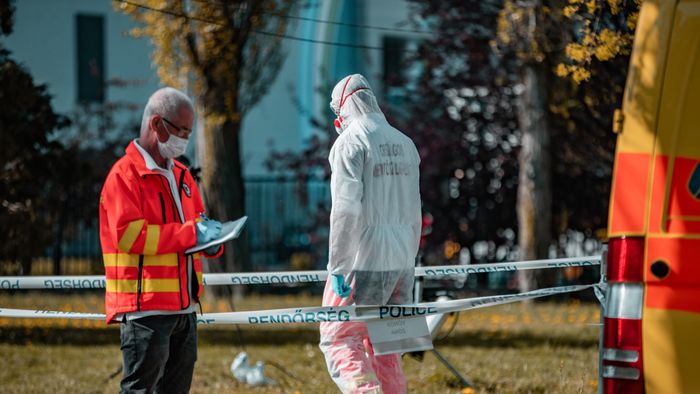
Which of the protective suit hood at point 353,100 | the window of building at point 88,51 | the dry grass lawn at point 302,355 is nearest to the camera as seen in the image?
the protective suit hood at point 353,100

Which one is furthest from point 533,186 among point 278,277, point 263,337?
point 278,277

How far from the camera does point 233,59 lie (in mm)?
14102

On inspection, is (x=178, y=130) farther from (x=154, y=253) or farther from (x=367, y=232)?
(x=367, y=232)

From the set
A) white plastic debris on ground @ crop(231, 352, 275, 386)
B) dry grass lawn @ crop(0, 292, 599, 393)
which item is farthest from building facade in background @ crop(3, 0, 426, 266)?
white plastic debris on ground @ crop(231, 352, 275, 386)

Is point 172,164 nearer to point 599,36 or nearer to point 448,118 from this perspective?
point 599,36

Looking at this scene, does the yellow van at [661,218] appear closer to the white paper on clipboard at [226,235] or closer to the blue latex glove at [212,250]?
the white paper on clipboard at [226,235]

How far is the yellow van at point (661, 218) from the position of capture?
4.08 m

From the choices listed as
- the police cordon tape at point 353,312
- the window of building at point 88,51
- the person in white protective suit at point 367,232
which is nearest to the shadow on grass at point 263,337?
the police cordon tape at point 353,312

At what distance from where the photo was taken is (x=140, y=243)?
5.02 metres

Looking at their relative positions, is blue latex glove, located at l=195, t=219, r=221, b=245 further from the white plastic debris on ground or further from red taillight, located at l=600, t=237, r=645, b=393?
the white plastic debris on ground

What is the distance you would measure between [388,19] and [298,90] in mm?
2562

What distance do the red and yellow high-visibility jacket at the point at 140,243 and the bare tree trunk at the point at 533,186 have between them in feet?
34.0

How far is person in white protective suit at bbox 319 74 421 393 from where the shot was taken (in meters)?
5.27

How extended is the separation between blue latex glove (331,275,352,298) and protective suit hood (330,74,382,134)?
2.61 ft
